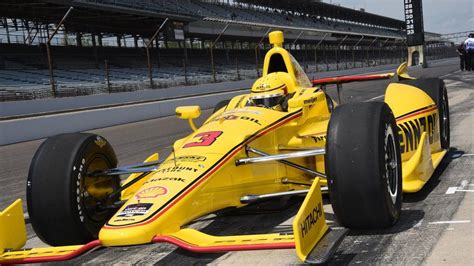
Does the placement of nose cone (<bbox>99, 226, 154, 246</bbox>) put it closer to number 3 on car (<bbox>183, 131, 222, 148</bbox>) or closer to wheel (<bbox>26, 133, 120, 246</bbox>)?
wheel (<bbox>26, 133, 120, 246</bbox>)

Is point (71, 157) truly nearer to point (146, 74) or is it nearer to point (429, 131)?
point (429, 131)

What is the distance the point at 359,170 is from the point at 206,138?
1.32 meters

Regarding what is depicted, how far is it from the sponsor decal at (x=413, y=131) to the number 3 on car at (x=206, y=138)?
7.03 feet

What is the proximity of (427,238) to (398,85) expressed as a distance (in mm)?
3170

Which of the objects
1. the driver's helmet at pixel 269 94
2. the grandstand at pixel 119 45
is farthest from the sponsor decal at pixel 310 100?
the grandstand at pixel 119 45

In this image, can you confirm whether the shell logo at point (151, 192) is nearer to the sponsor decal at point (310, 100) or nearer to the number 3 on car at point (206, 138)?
the number 3 on car at point (206, 138)

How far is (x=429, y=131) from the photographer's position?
19.2ft

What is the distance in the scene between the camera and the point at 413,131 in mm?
5543

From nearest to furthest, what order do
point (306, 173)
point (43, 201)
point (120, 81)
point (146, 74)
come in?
point (43, 201) < point (306, 173) < point (120, 81) < point (146, 74)

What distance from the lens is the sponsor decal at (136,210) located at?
3237 mm

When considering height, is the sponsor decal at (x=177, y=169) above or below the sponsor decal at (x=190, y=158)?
below

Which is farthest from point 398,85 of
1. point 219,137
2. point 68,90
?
point 68,90

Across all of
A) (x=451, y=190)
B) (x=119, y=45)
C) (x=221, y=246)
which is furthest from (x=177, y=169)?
(x=119, y=45)

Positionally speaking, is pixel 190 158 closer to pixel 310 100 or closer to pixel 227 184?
pixel 227 184
